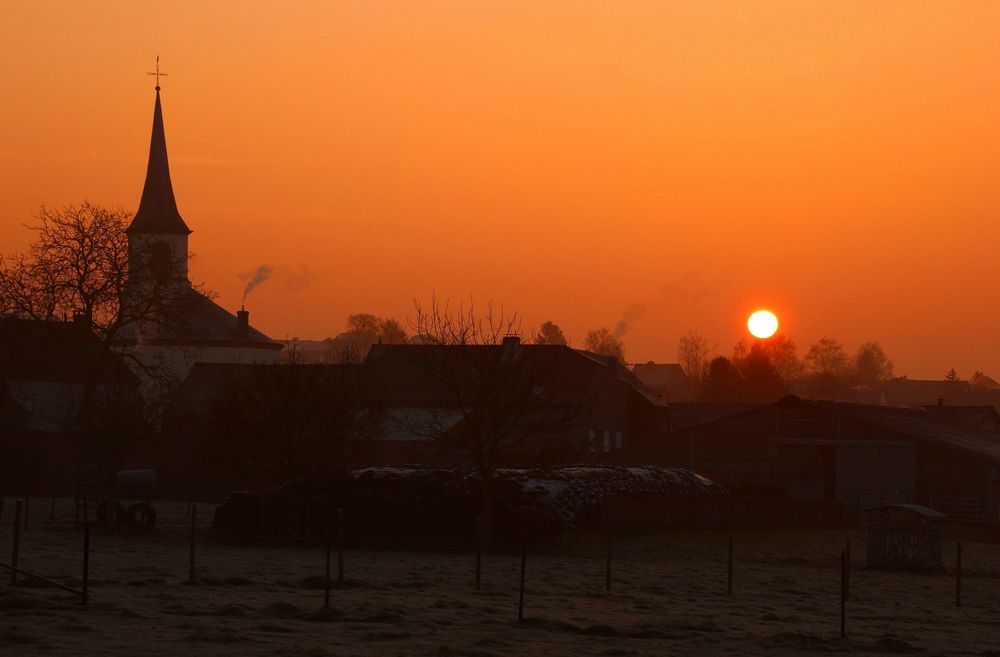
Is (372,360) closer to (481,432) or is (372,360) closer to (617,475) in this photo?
(617,475)

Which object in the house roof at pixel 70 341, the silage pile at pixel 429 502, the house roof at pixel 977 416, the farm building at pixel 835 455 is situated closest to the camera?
the silage pile at pixel 429 502

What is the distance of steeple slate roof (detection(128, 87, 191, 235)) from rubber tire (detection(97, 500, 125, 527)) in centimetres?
8237

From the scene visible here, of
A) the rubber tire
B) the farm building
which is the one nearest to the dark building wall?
the farm building

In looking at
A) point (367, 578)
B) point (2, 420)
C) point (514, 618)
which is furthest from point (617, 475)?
point (2, 420)

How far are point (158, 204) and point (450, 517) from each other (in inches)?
3518

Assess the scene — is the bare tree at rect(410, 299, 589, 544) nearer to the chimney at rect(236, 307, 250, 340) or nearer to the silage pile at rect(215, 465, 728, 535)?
the silage pile at rect(215, 465, 728, 535)

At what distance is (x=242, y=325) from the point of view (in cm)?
12938

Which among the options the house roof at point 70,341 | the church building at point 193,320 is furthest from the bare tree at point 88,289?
the church building at point 193,320

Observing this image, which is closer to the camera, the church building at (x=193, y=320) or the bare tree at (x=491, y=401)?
the bare tree at (x=491, y=401)

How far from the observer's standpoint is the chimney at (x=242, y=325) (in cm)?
12832

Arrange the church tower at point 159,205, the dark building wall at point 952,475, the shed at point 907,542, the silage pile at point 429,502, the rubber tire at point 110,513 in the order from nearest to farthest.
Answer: the shed at point 907,542 < the silage pile at point 429,502 < the rubber tire at point 110,513 < the dark building wall at point 952,475 < the church tower at point 159,205

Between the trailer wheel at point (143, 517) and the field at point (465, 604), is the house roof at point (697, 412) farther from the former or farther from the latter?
A: the trailer wheel at point (143, 517)

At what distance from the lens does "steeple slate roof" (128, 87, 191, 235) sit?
122 metres

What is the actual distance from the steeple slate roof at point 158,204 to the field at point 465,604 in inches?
3400
